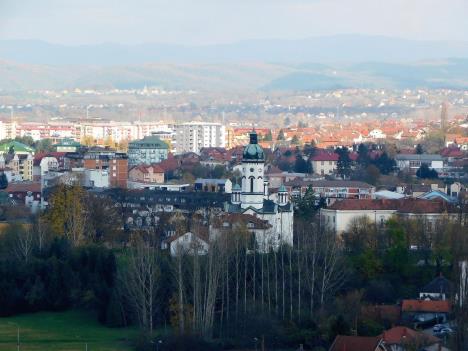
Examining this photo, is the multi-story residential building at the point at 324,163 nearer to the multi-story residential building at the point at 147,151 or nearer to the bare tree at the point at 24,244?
the multi-story residential building at the point at 147,151

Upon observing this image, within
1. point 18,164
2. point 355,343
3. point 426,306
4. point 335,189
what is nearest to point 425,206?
point 335,189

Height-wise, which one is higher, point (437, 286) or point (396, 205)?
point (396, 205)

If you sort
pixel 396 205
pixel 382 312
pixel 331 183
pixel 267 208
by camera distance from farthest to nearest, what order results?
1. pixel 331 183
2. pixel 396 205
3. pixel 267 208
4. pixel 382 312

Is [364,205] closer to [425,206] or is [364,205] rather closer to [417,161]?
[425,206]

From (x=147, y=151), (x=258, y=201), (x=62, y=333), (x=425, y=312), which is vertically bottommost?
(x=62, y=333)

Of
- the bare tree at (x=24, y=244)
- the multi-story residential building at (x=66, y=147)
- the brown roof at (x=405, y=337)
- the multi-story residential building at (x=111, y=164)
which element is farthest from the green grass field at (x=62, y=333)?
the multi-story residential building at (x=66, y=147)

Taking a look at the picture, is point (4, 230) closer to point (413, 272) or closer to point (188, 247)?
point (188, 247)
